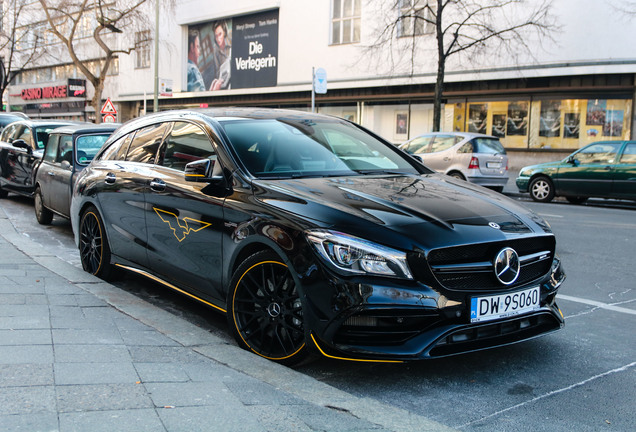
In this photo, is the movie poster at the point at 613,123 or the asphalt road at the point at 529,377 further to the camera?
the movie poster at the point at 613,123

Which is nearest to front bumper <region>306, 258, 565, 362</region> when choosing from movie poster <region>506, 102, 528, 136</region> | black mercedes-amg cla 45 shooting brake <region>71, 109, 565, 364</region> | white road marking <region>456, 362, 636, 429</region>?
black mercedes-amg cla 45 shooting brake <region>71, 109, 565, 364</region>

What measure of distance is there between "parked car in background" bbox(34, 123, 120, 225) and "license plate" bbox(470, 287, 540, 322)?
6886 millimetres

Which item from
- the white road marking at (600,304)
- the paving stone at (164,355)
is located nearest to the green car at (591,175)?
the white road marking at (600,304)

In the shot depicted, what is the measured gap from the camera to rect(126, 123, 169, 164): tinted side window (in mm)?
5570

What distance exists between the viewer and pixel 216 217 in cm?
447

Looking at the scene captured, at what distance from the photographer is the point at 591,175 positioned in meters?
15.8

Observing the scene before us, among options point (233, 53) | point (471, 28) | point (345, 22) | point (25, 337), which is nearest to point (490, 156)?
point (471, 28)

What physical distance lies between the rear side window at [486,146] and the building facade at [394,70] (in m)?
8.18

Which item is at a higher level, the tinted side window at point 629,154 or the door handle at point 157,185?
the tinted side window at point 629,154

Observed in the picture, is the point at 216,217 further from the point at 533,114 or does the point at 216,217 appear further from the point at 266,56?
the point at 266,56

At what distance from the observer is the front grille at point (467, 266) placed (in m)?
3.56

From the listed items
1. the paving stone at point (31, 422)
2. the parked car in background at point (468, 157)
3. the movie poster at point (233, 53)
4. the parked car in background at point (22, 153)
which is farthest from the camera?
the movie poster at point (233, 53)

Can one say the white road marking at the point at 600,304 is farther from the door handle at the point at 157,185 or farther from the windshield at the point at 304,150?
the door handle at the point at 157,185

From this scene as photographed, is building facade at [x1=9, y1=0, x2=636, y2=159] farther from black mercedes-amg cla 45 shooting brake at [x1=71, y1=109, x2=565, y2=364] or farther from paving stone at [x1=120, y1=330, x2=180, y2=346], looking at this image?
paving stone at [x1=120, y1=330, x2=180, y2=346]
